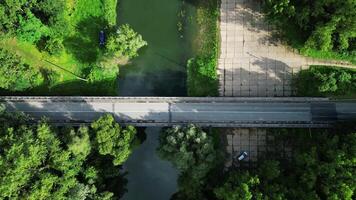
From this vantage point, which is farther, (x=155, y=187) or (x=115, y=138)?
(x=155, y=187)

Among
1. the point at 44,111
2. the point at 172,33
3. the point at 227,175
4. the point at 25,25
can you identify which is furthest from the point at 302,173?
the point at 25,25

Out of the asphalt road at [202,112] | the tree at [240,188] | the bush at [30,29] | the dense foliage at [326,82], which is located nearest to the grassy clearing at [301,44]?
the dense foliage at [326,82]

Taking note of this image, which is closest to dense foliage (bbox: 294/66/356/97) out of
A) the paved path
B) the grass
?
the paved path

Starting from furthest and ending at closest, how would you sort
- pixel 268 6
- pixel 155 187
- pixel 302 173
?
pixel 155 187, pixel 268 6, pixel 302 173

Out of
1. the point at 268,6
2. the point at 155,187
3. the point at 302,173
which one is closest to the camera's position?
the point at 302,173

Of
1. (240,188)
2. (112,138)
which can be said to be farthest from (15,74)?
(240,188)

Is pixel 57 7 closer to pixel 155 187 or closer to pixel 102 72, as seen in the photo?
pixel 102 72

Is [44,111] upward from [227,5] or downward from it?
downward
